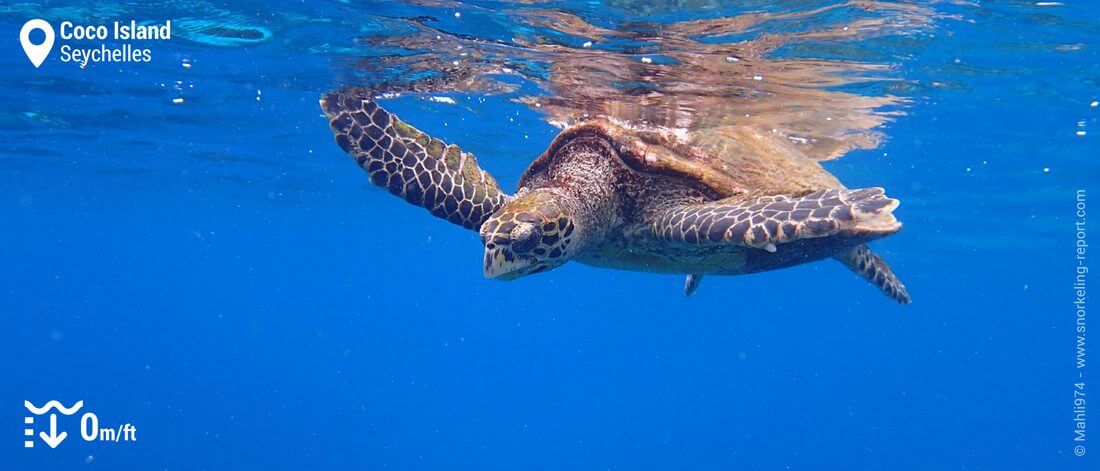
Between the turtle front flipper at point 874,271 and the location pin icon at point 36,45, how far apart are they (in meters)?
11.8

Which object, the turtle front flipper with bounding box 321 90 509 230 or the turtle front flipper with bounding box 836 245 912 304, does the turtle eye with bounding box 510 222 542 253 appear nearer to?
the turtle front flipper with bounding box 321 90 509 230

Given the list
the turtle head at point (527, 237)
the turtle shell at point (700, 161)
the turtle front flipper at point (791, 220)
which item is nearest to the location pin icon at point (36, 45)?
the turtle shell at point (700, 161)

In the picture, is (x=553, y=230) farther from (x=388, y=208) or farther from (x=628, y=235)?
(x=388, y=208)

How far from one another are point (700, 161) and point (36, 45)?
10514 mm

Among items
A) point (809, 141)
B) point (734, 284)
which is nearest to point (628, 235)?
point (809, 141)

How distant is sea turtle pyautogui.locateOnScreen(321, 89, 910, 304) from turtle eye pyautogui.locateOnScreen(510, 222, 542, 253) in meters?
0.01

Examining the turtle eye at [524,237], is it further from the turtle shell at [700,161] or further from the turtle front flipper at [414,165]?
the turtle shell at [700,161]

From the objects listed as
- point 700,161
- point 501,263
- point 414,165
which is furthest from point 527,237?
point 700,161

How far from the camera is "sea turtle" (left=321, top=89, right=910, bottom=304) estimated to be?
588 cm

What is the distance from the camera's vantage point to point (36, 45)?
1077cm

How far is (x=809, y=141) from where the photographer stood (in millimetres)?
14375

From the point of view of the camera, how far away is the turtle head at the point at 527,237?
18.6 ft

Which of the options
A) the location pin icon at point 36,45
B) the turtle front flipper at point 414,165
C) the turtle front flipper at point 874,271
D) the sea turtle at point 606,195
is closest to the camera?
the sea turtle at point 606,195

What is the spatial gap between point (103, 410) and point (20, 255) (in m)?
26.0
